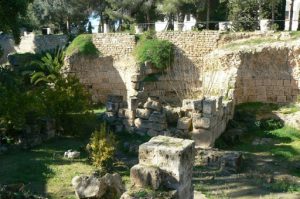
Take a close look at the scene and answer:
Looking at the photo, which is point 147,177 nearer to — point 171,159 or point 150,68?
point 171,159

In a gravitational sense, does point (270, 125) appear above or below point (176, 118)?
below

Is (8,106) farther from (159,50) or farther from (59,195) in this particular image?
(159,50)

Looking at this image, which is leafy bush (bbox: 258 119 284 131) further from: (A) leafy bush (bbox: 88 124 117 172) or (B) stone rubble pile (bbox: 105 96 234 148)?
(A) leafy bush (bbox: 88 124 117 172)

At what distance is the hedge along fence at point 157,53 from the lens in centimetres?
2114

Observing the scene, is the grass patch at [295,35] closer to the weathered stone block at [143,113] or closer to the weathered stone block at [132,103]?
the weathered stone block at [143,113]

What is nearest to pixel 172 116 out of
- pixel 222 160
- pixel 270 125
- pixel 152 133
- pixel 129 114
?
pixel 152 133

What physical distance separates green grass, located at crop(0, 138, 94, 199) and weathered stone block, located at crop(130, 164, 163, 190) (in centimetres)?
363

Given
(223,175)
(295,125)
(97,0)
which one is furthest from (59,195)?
(97,0)

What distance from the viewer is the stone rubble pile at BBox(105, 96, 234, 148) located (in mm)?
15797

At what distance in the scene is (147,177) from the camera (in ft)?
25.3

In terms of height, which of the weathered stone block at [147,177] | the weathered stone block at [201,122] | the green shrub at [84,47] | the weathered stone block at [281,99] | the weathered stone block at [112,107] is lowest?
the weathered stone block at [201,122]

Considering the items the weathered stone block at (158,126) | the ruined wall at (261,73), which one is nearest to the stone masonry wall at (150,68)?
the ruined wall at (261,73)

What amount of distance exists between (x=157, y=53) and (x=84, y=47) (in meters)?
3.93

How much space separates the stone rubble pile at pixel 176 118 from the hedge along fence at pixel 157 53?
384cm
